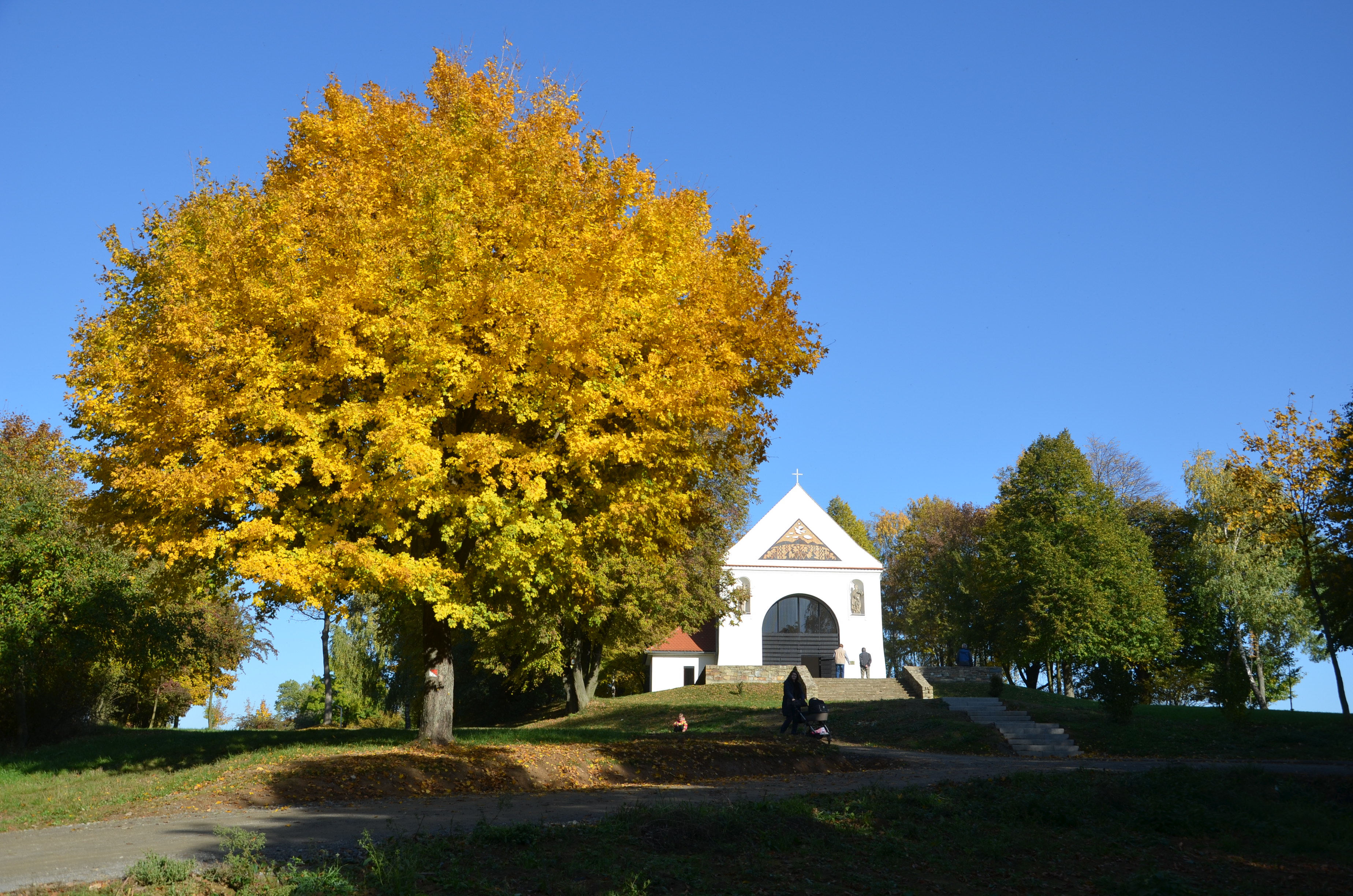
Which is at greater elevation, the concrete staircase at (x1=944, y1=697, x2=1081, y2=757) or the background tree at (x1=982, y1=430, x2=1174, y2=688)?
the background tree at (x1=982, y1=430, x2=1174, y2=688)

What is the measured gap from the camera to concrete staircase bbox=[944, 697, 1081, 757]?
18.9 m

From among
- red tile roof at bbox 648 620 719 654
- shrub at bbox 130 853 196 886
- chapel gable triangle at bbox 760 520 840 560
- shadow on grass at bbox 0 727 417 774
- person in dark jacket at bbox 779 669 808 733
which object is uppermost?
chapel gable triangle at bbox 760 520 840 560

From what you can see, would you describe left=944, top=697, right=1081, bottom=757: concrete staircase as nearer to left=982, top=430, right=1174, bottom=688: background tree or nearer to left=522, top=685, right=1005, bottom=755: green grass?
left=522, top=685, right=1005, bottom=755: green grass

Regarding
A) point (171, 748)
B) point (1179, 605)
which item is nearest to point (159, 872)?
point (171, 748)

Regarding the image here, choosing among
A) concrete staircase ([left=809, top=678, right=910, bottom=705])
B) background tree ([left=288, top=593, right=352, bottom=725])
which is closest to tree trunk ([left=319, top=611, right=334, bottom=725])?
background tree ([left=288, top=593, right=352, bottom=725])

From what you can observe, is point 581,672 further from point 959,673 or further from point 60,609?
point 60,609

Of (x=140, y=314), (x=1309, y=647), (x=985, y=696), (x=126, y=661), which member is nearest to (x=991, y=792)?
(x=140, y=314)

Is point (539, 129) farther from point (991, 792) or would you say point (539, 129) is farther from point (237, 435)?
point (991, 792)

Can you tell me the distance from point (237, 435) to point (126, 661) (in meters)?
13.4

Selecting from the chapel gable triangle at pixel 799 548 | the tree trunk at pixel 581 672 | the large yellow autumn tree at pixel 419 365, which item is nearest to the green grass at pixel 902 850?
the large yellow autumn tree at pixel 419 365

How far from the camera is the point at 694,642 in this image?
46250 millimetres

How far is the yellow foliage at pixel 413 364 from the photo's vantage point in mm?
12086

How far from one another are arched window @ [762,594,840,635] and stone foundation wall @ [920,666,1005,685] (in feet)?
30.7

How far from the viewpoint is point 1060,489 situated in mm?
42000
